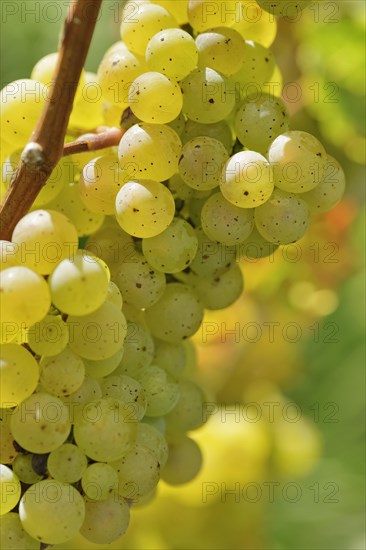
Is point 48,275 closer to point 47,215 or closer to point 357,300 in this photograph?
point 47,215

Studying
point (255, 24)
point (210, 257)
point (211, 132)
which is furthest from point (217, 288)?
point (255, 24)

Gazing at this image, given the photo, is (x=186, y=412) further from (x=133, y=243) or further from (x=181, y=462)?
(x=133, y=243)

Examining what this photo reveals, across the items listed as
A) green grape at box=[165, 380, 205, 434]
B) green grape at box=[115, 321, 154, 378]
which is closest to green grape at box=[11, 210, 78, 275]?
green grape at box=[115, 321, 154, 378]

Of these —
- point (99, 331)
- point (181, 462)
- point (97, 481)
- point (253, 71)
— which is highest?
point (253, 71)

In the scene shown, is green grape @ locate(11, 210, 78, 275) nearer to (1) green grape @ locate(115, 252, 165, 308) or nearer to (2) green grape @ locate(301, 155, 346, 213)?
(1) green grape @ locate(115, 252, 165, 308)

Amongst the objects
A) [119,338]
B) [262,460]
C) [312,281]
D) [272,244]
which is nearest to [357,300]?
[312,281]

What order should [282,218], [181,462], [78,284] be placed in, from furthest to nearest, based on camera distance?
1. [181,462]
2. [282,218]
3. [78,284]
